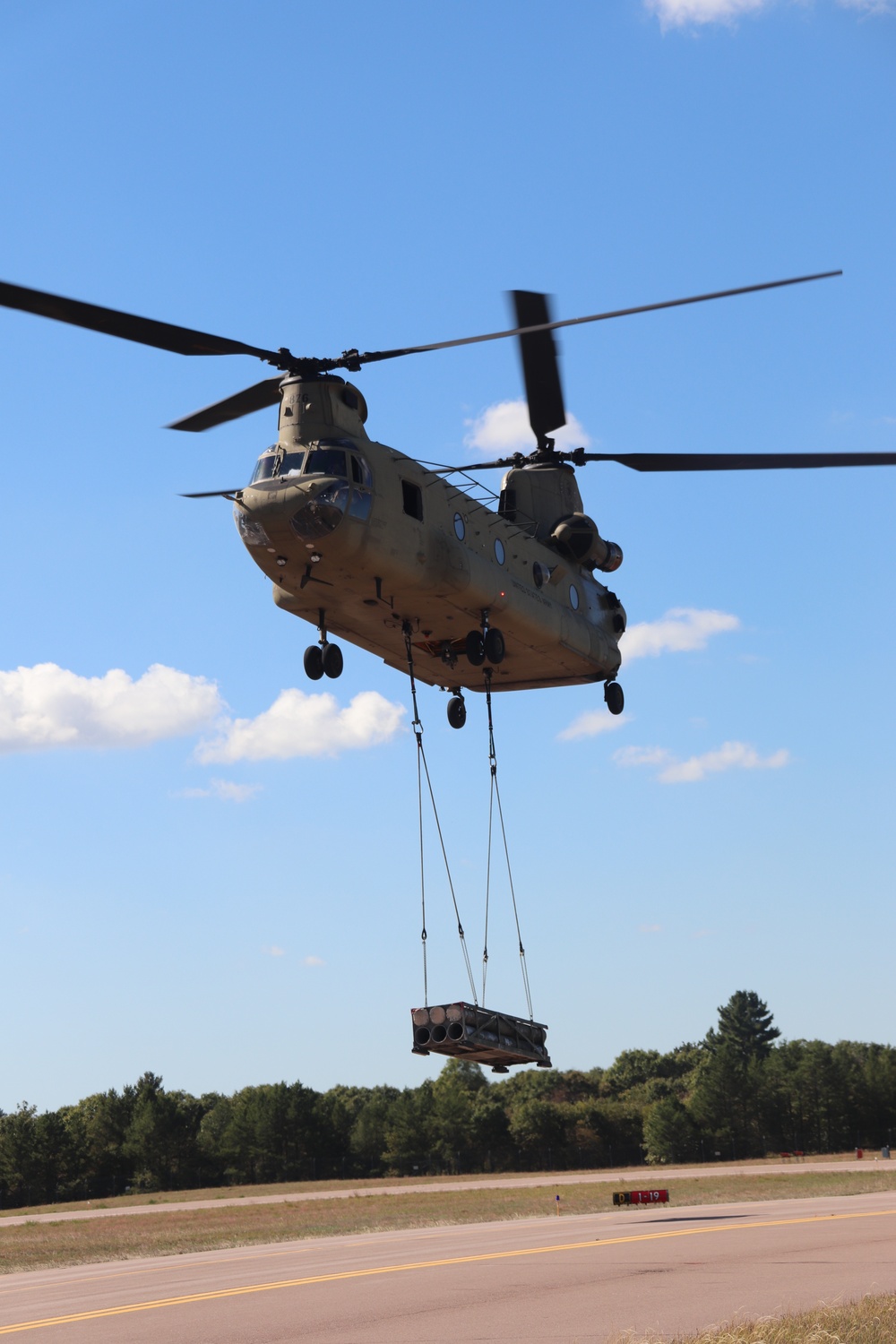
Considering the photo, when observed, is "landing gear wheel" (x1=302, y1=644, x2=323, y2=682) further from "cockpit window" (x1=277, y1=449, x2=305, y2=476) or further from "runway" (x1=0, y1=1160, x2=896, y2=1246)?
"runway" (x1=0, y1=1160, x2=896, y2=1246)

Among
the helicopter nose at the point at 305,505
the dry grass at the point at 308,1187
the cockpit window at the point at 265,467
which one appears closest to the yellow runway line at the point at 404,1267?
the helicopter nose at the point at 305,505

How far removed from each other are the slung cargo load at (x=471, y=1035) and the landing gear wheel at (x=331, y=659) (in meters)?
6.72

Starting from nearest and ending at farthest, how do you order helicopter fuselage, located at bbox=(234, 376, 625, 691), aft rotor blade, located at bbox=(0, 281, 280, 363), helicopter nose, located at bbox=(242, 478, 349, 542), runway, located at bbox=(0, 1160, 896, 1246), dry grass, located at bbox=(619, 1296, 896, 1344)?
1. dry grass, located at bbox=(619, 1296, 896, 1344)
2. aft rotor blade, located at bbox=(0, 281, 280, 363)
3. helicopter nose, located at bbox=(242, 478, 349, 542)
4. helicopter fuselage, located at bbox=(234, 376, 625, 691)
5. runway, located at bbox=(0, 1160, 896, 1246)

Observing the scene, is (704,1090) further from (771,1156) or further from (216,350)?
(216,350)

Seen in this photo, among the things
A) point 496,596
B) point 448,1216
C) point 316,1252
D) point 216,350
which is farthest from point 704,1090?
point 216,350

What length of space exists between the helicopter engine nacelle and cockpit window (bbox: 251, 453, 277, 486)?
9864 millimetres

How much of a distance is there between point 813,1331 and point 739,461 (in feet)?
60.2

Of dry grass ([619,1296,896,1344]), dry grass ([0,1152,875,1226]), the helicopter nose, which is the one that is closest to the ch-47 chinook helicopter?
the helicopter nose

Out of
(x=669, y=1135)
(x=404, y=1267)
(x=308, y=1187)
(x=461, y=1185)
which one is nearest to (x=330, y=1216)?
(x=461, y=1185)

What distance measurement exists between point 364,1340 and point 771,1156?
8556 cm

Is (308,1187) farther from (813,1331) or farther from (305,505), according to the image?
(813,1331)

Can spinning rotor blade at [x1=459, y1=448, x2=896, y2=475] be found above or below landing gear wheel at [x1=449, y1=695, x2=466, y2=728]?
above

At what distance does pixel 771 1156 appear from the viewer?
95.9 metres

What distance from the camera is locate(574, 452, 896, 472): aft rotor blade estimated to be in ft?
93.0
